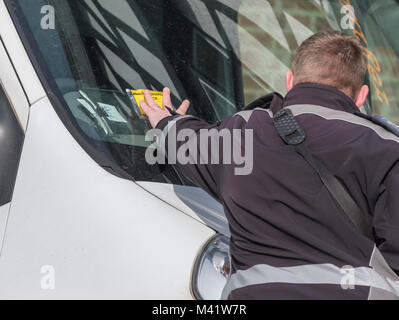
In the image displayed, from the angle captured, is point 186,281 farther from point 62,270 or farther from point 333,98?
point 333,98

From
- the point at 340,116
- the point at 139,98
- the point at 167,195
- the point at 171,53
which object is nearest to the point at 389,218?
the point at 340,116

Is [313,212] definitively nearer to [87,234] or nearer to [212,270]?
[212,270]

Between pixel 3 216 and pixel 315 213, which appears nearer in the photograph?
pixel 315 213

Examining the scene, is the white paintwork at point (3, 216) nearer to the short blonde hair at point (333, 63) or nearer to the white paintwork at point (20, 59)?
the white paintwork at point (20, 59)

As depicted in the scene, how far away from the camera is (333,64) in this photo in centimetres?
172

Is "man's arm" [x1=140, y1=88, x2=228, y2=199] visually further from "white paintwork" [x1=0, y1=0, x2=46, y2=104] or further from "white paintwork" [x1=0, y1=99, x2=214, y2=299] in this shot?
"white paintwork" [x1=0, y1=0, x2=46, y2=104]

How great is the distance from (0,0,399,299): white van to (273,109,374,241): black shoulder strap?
0.34 m

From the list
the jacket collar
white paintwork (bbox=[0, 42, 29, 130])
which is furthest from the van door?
the jacket collar

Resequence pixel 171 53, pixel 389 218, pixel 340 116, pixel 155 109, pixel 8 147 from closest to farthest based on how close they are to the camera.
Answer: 1. pixel 389 218
2. pixel 340 116
3. pixel 8 147
4. pixel 155 109
5. pixel 171 53

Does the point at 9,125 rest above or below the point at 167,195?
above

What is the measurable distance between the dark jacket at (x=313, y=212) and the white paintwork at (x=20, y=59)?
63cm

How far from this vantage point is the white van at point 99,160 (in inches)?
64.6

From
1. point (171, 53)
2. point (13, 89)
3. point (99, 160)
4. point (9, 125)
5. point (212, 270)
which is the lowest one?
point (212, 270)

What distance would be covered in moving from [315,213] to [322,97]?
322mm
